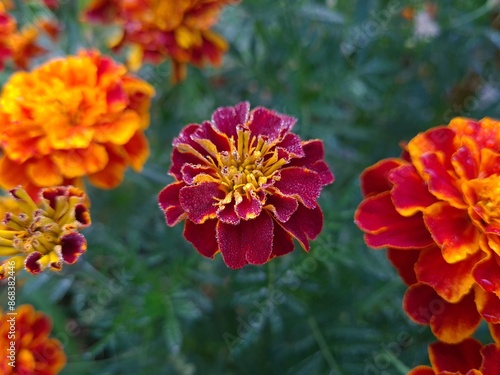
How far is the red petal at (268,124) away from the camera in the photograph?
28.6 inches

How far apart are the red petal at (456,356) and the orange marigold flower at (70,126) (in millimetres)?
521

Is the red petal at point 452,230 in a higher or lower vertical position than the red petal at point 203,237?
higher

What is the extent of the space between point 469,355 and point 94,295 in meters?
0.79

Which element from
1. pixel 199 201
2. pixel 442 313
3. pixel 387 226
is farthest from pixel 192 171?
pixel 442 313

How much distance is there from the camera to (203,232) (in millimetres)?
703

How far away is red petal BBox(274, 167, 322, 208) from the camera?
0.68 meters

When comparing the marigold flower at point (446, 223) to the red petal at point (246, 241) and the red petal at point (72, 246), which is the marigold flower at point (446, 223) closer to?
the red petal at point (246, 241)

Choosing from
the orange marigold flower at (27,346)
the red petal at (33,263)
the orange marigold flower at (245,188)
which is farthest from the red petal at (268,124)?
the orange marigold flower at (27,346)

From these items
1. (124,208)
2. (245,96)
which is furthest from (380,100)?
(124,208)

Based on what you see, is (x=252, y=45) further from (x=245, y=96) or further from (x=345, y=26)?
(x=345, y=26)

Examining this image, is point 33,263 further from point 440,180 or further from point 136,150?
point 440,180

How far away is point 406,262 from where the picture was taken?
30.4 inches

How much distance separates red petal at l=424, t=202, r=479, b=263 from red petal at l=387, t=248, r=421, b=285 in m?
0.07

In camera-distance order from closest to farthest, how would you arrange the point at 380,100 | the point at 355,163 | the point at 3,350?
the point at 3,350
the point at 355,163
the point at 380,100
